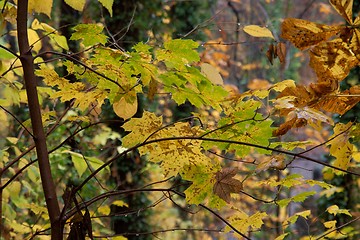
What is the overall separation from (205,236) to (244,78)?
4465 mm

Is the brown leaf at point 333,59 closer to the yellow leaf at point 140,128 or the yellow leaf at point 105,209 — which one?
the yellow leaf at point 140,128

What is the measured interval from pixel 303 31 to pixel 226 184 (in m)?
0.31

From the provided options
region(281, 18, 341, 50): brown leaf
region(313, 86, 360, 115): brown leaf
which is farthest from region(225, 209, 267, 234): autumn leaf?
region(281, 18, 341, 50): brown leaf

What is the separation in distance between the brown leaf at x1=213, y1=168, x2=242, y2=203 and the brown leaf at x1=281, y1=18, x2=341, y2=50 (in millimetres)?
274

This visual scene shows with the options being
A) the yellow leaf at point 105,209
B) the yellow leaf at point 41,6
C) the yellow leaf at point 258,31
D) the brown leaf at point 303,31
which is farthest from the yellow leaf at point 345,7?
the yellow leaf at point 105,209

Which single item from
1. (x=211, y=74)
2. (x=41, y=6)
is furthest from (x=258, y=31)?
(x=41, y=6)

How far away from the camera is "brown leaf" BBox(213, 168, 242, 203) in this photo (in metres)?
0.94

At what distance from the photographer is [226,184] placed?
3.13ft

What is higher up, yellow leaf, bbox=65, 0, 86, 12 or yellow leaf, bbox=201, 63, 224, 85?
yellow leaf, bbox=65, 0, 86, 12

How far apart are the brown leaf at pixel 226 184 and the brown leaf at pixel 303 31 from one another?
0.27 meters

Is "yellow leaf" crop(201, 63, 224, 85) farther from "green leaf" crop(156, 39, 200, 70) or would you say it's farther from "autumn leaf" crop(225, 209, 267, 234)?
"autumn leaf" crop(225, 209, 267, 234)

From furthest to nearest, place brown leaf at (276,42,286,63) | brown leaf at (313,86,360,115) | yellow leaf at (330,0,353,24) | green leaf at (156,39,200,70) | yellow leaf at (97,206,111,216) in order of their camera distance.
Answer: yellow leaf at (97,206,111,216)
brown leaf at (276,42,286,63)
green leaf at (156,39,200,70)
brown leaf at (313,86,360,115)
yellow leaf at (330,0,353,24)

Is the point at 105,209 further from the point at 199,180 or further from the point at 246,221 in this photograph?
the point at 199,180

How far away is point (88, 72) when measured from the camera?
1086 millimetres
